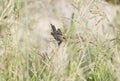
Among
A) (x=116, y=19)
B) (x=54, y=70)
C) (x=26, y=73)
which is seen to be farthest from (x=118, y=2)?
(x=54, y=70)

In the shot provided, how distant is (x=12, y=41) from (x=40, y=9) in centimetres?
179

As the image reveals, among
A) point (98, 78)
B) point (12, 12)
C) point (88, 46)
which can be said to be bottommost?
point (98, 78)

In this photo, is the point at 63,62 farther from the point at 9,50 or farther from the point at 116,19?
the point at 116,19

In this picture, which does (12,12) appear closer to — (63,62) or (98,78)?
(63,62)

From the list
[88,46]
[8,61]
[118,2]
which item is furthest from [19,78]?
[118,2]

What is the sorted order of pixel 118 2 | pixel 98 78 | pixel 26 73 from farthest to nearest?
pixel 118 2, pixel 26 73, pixel 98 78

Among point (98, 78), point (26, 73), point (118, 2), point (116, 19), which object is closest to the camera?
point (98, 78)

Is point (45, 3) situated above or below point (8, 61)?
above

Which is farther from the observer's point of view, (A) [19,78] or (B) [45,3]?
(B) [45,3]

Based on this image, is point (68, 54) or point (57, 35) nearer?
point (57, 35)

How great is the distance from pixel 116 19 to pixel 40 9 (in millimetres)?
755

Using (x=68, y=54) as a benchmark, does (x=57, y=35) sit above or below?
above

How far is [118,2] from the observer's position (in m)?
4.39

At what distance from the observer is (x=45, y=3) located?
156 inches
